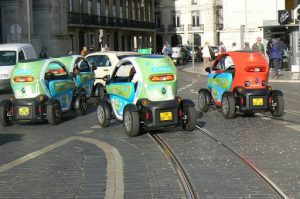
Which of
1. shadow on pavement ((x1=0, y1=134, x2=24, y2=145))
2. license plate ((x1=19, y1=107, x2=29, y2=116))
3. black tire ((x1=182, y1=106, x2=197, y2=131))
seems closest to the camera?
shadow on pavement ((x1=0, y1=134, x2=24, y2=145))

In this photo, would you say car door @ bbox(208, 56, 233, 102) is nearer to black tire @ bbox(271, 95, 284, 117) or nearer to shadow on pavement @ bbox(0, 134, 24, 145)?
black tire @ bbox(271, 95, 284, 117)

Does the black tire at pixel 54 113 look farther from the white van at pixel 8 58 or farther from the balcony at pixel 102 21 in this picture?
the balcony at pixel 102 21

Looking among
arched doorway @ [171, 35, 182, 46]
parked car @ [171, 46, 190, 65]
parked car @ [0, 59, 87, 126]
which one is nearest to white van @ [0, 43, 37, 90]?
parked car @ [0, 59, 87, 126]

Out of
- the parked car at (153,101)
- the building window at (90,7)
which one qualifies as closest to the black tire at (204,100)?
the parked car at (153,101)

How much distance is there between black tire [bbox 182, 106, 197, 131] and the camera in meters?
11.1

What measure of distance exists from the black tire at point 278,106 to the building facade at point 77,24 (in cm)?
2611

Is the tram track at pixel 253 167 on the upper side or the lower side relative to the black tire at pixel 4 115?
lower

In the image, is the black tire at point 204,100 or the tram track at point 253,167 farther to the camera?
the black tire at point 204,100

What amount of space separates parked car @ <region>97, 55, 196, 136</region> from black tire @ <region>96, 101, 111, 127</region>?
25.0 inches

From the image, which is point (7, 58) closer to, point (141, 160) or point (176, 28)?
point (141, 160)

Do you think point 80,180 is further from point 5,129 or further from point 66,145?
point 5,129

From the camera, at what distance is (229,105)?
12.8 metres

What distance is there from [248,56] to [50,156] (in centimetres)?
595

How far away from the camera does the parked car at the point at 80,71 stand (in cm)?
1645
